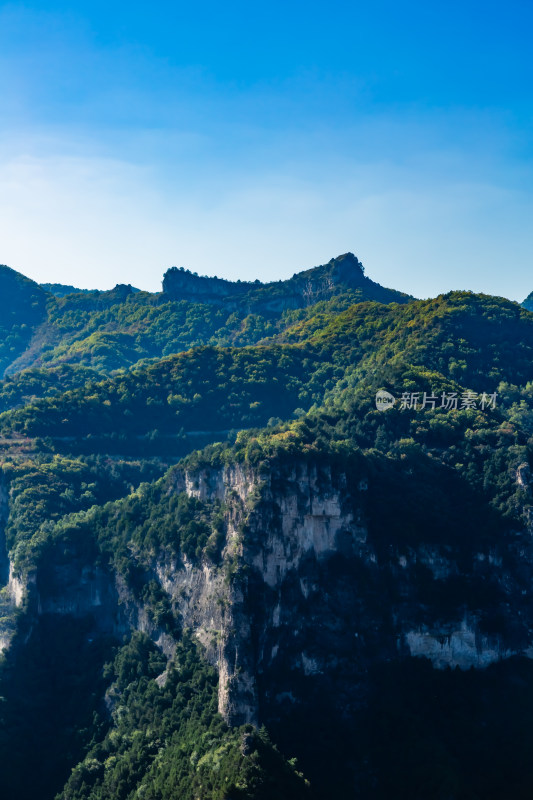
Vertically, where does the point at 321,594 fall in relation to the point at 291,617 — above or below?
above

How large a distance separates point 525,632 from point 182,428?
64280 millimetres

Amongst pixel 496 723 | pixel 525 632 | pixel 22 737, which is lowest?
pixel 22 737

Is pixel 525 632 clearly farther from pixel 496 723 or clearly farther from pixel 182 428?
pixel 182 428

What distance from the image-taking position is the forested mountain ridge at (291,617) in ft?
279

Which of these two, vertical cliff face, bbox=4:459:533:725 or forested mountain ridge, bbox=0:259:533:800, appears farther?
vertical cliff face, bbox=4:459:533:725

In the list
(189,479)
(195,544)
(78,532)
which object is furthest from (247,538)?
(78,532)

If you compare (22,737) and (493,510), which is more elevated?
(493,510)

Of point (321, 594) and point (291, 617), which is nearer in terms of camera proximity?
point (291, 617)

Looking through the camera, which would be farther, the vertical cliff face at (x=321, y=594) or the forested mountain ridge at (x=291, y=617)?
the vertical cliff face at (x=321, y=594)

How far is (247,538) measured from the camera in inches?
3607

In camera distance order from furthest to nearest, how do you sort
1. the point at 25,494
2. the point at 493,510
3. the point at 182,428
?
the point at 182,428, the point at 25,494, the point at 493,510

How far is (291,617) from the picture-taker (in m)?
91.4

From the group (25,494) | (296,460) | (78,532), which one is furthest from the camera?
(25,494)

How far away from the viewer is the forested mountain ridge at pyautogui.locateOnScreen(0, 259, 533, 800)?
8519 centimetres
